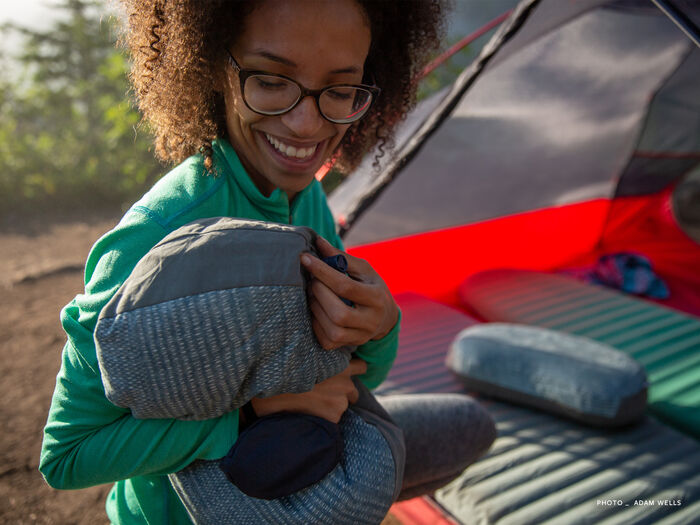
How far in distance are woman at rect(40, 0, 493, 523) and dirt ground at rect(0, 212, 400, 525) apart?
0.86 m

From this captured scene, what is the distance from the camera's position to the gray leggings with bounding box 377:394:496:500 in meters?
1.08

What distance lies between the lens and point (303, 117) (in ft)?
2.90

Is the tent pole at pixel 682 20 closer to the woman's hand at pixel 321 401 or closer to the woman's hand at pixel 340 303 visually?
the woman's hand at pixel 340 303

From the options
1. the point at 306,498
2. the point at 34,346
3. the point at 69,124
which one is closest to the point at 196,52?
the point at 306,498

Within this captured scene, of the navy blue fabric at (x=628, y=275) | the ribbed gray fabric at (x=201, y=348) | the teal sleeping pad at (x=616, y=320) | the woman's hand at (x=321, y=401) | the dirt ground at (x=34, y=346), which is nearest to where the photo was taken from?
the ribbed gray fabric at (x=201, y=348)

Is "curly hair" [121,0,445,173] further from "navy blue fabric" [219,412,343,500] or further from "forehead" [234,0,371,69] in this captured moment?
"navy blue fabric" [219,412,343,500]

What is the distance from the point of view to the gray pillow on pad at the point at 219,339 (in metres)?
0.61

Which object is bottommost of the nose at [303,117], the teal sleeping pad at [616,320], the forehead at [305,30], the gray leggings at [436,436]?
the teal sleeping pad at [616,320]

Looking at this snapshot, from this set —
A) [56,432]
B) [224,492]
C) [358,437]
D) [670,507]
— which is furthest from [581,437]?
[56,432]

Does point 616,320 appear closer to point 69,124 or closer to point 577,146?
point 577,146

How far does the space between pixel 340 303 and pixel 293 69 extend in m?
0.41

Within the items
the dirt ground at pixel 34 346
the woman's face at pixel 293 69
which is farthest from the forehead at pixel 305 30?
the dirt ground at pixel 34 346

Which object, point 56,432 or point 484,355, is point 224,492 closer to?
point 56,432

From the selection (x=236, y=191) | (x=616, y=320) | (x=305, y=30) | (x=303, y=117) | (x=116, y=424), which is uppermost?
(x=305, y=30)
